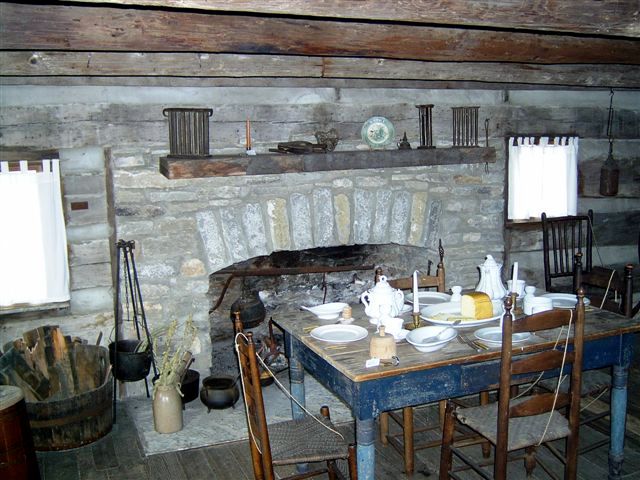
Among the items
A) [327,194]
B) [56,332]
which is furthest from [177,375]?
[327,194]

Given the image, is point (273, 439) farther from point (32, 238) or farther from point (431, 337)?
point (32, 238)

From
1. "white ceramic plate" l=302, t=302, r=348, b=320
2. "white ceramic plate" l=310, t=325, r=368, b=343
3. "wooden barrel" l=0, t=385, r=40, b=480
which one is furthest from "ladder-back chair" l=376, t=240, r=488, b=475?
"wooden barrel" l=0, t=385, r=40, b=480

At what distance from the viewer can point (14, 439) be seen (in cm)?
316

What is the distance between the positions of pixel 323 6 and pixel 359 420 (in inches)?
65.0

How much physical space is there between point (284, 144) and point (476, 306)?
67.6 inches

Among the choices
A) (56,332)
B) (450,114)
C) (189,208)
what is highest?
(450,114)

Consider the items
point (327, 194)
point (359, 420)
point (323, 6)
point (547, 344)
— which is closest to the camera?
point (323, 6)

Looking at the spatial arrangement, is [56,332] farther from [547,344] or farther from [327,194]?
[547,344]

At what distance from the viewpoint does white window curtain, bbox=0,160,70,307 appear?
158 inches

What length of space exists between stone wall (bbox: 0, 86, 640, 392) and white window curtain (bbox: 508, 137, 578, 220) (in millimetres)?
195

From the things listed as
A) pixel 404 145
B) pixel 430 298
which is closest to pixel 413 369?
pixel 430 298

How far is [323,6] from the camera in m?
2.39

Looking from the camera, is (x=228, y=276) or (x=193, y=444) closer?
(x=193, y=444)

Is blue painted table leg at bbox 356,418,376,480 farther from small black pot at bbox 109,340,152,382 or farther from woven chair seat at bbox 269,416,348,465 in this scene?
small black pot at bbox 109,340,152,382
